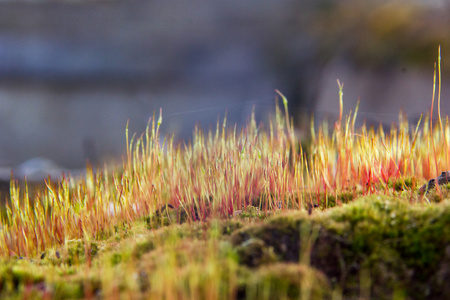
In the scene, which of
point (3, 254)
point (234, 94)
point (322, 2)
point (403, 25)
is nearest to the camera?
point (3, 254)

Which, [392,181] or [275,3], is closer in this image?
[392,181]

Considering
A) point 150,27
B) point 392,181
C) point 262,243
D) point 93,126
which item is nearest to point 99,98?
point 93,126

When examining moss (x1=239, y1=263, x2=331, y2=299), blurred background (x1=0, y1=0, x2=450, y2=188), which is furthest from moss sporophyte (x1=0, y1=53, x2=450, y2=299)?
blurred background (x1=0, y1=0, x2=450, y2=188)

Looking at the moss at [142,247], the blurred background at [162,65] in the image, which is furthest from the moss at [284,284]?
the blurred background at [162,65]

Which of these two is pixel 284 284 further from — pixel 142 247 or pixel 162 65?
pixel 162 65

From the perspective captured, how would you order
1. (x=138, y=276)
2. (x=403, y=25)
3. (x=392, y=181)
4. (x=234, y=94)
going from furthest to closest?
(x=234, y=94)
(x=403, y=25)
(x=392, y=181)
(x=138, y=276)

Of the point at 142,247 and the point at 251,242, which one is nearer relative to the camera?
the point at 251,242

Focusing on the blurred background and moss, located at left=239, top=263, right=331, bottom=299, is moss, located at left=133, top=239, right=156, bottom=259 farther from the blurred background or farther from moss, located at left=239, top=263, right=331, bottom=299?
the blurred background

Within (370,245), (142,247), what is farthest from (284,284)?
(142,247)

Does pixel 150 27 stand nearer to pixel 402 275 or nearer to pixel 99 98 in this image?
pixel 99 98
